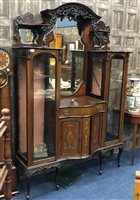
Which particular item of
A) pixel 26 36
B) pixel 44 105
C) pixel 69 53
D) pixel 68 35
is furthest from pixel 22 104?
pixel 68 35

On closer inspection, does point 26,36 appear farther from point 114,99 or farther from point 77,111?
point 114,99

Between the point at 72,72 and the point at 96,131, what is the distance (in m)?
0.81

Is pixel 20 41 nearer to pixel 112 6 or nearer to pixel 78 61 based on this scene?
pixel 78 61

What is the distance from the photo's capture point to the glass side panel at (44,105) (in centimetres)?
266

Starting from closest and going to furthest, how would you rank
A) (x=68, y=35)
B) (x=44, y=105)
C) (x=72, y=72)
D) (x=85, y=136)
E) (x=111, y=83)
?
1. (x=44, y=105)
2. (x=85, y=136)
3. (x=68, y=35)
4. (x=72, y=72)
5. (x=111, y=83)

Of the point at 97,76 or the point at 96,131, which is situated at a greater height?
the point at 97,76

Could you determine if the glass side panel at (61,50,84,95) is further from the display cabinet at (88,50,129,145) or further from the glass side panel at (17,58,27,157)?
the glass side panel at (17,58,27,157)

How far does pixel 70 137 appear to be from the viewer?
2.88m

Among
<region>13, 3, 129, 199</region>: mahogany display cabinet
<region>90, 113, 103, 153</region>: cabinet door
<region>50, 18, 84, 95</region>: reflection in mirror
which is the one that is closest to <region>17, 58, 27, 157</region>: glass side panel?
<region>13, 3, 129, 199</region>: mahogany display cabinet

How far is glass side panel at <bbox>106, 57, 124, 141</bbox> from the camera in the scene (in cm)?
328

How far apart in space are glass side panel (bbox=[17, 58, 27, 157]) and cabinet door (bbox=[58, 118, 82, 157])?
40 cm

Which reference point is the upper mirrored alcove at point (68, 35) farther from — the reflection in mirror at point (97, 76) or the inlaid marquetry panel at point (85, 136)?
the inlaid marquetry panel at point (85, 136)

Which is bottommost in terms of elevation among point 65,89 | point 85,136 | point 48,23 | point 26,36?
point 85,136

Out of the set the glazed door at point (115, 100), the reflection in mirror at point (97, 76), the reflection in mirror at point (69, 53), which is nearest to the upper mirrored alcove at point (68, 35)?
the reflection in mirror at point (69, 53)
